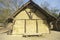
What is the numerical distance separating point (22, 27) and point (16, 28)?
73 centimetres

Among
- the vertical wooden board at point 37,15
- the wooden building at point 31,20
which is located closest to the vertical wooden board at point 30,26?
the wooden building at point 31,20

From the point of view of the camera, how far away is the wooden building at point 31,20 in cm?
1855

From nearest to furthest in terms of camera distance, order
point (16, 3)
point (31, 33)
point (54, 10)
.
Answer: point (31, 33)
point (16, 3)
point (54, 10)

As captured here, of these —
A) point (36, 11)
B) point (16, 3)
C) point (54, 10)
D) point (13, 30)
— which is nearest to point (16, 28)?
point (13, 30)

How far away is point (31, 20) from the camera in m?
18.7

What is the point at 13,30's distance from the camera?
1859cm

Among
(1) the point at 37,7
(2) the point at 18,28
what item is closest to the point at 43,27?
(1) the point at 37,7

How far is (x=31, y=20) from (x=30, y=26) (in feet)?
2.43

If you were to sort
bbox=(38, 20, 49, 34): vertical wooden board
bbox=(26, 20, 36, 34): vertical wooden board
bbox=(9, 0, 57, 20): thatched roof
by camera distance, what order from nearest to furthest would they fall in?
bbox=(9, 0, 57, 20): thatched roof
bbox=(26, 20, 36, 34): vertical wooden board
bbox=(38, 20, 49, 34): vertical wooden board

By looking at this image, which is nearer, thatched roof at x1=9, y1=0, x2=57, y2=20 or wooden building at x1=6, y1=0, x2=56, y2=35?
thatched roof at x1=9, y1=0, x2=57, y2=20

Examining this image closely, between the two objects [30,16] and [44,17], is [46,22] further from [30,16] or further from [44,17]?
[30,16]

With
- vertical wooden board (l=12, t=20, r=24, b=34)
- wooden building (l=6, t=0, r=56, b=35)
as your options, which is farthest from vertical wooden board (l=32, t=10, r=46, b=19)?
vertical wooden board (l=12, t=20, r=24, b=34)

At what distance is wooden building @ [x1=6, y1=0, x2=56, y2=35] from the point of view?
18547 millimetres

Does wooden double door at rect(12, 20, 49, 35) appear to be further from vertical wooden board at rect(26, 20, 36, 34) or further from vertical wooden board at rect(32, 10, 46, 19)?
vertical wooden board at rect(32, 10, 46, 19)
